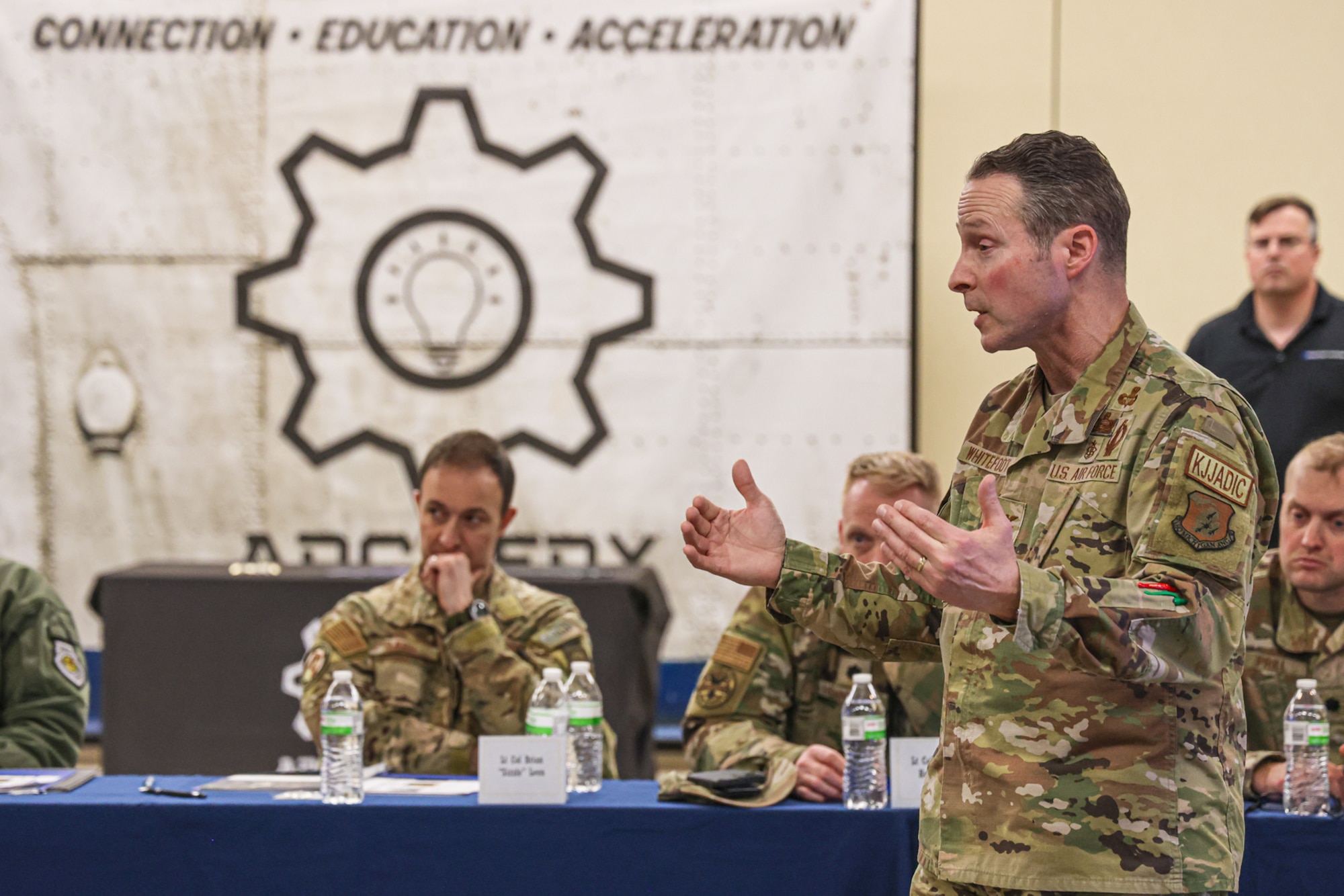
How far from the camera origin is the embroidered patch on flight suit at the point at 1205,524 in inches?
50.6

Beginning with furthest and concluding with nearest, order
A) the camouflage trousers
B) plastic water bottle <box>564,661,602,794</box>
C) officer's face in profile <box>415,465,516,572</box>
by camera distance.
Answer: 1. officer's face in profile <box>415,465,516,572</box>
2. plastic water bottle <box>564,661,602,794</box>
3. the camouflage trousers

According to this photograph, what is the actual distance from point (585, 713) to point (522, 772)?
1.16 feet

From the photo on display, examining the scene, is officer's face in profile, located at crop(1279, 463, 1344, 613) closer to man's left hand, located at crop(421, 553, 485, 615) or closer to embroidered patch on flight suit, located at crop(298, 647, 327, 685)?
man's left hand, located at crop(421, 553, 485, 615)

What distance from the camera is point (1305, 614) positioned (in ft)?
9.08

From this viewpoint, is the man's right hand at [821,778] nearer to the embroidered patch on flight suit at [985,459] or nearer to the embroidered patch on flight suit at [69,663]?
the embroidered patch on flight suit at [985,459]

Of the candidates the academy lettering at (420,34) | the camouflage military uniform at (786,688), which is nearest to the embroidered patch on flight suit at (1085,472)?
the camouflage military uniform at (786,688)

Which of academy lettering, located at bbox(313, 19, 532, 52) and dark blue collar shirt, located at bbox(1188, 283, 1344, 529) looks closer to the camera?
dark blue collar shirt, located at bbox(1188, 283, 1344, 529)

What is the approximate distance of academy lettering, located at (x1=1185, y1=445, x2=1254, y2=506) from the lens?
130cm

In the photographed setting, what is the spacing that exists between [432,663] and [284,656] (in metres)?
1.13

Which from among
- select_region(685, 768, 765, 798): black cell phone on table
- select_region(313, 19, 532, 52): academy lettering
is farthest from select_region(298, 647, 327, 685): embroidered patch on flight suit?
select_region(313, 19, 532, 52): academy lettering

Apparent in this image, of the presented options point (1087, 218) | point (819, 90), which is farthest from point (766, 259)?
point (1087, 218)

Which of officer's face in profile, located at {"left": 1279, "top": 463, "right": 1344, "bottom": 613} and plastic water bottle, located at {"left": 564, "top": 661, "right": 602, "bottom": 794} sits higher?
officer's face in profile, located at {"left": 1279, "top": 463, "right": 1344, "bottom": 613}

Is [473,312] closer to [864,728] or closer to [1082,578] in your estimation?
[864,728]

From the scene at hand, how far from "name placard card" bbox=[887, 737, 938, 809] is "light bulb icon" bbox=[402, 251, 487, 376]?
9.08ft
